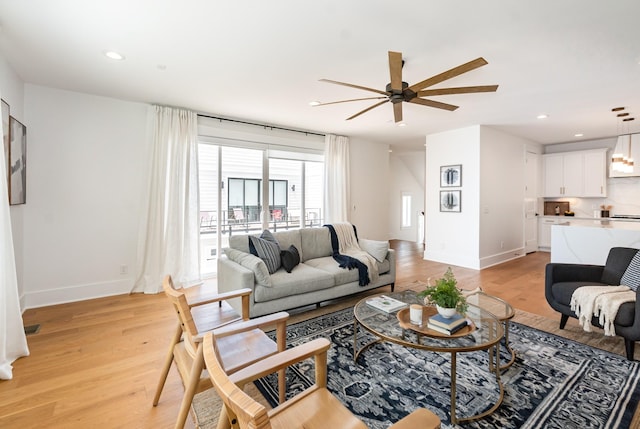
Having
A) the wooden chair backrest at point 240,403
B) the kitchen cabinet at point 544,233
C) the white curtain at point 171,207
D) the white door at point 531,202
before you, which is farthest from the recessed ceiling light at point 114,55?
the kitchen cabinet at point 544,233

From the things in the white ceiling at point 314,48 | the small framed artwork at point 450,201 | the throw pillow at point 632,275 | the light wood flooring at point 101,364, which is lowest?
the light wood flooring at point 101,364

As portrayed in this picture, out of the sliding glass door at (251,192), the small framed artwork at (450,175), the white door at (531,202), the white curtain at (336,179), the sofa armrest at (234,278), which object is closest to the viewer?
the sofa armrest at (234,278)

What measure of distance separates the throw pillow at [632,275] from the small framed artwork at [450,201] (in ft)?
9.80

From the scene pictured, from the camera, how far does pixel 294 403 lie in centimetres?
127

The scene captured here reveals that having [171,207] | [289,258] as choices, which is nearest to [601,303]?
[289,258]

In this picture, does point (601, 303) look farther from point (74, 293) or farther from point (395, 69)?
point (74, 293)

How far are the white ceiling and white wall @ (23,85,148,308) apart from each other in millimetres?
313

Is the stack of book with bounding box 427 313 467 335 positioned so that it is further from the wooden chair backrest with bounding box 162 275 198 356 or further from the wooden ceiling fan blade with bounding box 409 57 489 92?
the wooden ceiling fan blade with bounding box 409 57 489 92

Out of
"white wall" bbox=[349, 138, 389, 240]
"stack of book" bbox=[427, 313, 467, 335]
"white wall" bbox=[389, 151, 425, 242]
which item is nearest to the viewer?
"stack of book" bbox=[427, 313, 467, 335]

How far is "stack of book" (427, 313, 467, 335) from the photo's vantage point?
1.88 meters

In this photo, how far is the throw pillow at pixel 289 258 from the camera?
130 inches

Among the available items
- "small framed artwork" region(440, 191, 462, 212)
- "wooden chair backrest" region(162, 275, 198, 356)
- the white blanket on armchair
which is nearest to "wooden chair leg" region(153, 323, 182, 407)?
"wooden chair backrest" region(162, 275, 198, 356)

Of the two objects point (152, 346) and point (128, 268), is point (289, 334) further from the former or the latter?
point (128, 268)

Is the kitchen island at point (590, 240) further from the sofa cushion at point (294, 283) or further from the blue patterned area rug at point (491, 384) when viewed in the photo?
the sofa cushion at point (294, 283)
